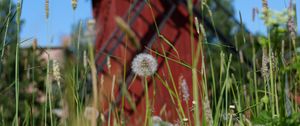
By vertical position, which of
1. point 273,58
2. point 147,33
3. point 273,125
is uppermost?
point 147,33

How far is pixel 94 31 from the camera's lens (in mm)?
483

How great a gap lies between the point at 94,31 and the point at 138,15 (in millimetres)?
3995

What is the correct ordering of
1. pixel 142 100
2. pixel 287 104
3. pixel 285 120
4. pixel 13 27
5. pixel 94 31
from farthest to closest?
1. pixel 13 27
2. pixel 142 100
3. pixel 287 104
4. pixel 285 120
5. pixel 94 31

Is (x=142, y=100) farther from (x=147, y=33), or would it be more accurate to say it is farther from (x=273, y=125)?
(x=273, y=125)

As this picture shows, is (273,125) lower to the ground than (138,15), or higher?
lower

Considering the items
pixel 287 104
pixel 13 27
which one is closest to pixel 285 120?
pixel 287 104

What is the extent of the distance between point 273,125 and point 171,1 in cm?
387

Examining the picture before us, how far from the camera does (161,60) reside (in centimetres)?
439

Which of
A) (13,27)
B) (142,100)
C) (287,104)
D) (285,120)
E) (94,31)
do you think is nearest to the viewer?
(94,31)

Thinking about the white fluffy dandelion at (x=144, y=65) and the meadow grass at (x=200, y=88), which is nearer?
the meadow grass at (x=200, y=88)

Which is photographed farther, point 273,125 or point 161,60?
point 161,60

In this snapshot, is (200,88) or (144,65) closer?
(144,65)

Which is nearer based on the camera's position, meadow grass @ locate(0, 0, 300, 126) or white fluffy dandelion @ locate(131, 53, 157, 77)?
meadow grass @ locate(0, 0, 300, 126)

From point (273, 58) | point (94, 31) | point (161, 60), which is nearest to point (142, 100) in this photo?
point (161, 60)
